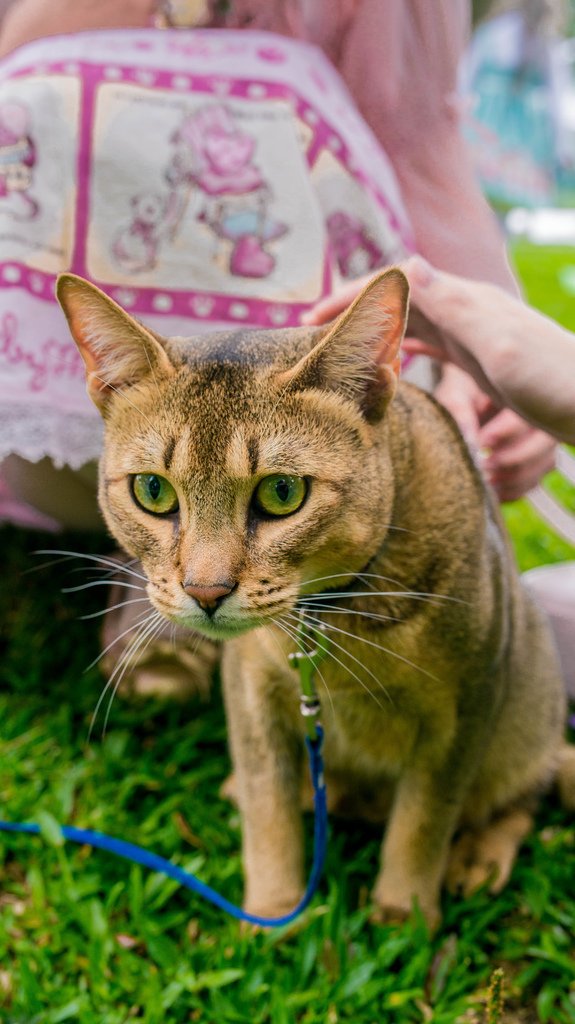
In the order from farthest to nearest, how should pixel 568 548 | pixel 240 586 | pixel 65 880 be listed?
1. pixel 568 548
2. pixel 65 880
3. pixel 240 586

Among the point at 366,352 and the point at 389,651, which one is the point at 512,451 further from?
the point at 366,352

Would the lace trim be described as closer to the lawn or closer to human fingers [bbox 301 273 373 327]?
human fingers [bbox 301 273 373 327]

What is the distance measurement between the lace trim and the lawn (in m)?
0.66

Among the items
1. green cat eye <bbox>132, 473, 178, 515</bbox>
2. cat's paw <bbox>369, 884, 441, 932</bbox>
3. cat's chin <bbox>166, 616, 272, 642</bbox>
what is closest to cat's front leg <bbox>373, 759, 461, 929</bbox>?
cat's paw <bbox>369, 884, 441, 932</bbox>

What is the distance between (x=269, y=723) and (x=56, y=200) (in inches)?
39.3

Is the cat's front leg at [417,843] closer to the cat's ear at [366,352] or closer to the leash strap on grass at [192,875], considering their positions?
the leash strap on grass at [192,875]

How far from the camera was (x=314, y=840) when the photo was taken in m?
1.58

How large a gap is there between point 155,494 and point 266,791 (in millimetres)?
623

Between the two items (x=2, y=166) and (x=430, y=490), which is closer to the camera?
(x=430, y=490)

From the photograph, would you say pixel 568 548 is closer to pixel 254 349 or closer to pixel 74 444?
pixel 74 444

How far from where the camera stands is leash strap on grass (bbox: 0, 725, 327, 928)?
4.38 feet

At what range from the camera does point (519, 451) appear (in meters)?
1.80

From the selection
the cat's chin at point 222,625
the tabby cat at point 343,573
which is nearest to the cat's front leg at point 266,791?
the tabby cat at point 343,573

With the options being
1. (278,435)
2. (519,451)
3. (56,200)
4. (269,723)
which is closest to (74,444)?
(56,200)
